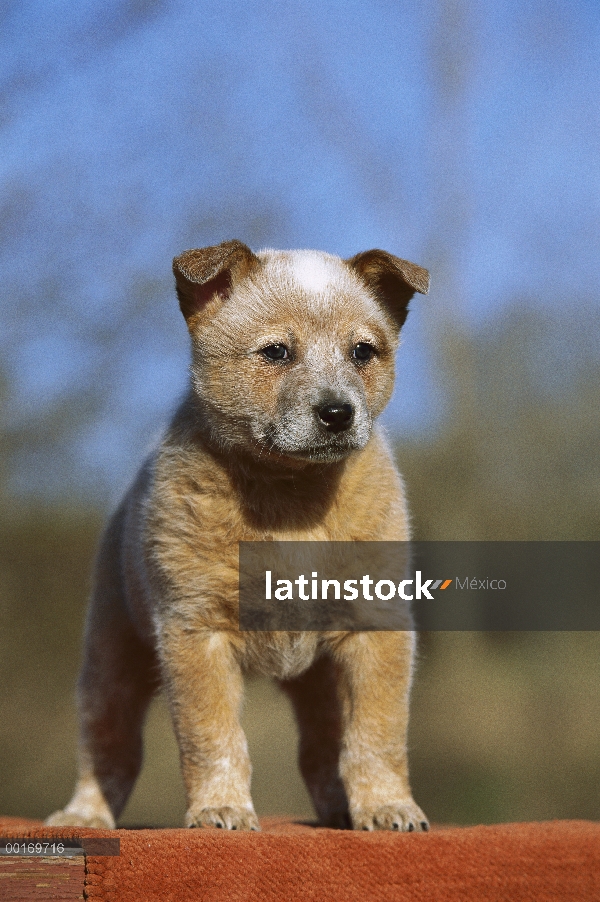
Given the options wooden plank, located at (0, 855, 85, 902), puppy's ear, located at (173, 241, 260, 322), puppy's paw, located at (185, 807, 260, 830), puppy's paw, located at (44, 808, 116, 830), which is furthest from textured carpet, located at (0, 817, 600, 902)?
puppy's ear, located at (173, 241, 260, 322)

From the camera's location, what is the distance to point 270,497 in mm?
3555

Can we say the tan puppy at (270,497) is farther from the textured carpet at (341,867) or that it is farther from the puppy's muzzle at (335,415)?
the textured carpet at (341,867)

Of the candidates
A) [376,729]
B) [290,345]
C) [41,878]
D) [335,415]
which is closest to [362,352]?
[290,345]

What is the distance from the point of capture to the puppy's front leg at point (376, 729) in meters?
3.25

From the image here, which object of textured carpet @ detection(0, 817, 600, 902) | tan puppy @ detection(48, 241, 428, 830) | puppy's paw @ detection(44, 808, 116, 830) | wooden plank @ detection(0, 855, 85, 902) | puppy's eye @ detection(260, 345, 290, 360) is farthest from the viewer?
puppy's paw @ detection(44, 808, 116, 830)

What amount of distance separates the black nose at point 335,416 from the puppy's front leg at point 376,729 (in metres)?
0.78

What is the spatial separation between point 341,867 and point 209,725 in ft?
2.60

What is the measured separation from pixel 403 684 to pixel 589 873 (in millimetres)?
951

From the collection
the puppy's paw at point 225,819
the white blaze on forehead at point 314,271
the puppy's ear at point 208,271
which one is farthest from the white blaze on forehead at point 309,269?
the puppy's paw at point 225,819

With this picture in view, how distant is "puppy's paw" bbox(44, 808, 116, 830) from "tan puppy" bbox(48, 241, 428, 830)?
0.05 feet

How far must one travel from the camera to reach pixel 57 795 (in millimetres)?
7266

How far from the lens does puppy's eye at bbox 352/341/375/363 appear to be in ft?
11.6

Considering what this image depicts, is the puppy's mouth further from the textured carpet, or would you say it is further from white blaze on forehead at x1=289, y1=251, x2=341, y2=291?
the textured carpet

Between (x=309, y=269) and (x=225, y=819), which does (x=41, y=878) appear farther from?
(x=309, y=269)
